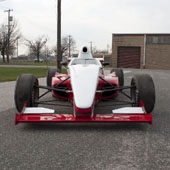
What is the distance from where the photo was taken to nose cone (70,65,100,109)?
4.50 meters

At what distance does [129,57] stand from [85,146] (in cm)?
4222

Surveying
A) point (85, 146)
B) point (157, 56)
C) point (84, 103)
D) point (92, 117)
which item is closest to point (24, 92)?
point (84, 103)

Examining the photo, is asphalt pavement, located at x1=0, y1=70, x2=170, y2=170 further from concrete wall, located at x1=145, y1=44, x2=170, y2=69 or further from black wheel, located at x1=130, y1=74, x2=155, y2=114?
concrete wall, located at x1=145, y1=44, x2=170, y2=69

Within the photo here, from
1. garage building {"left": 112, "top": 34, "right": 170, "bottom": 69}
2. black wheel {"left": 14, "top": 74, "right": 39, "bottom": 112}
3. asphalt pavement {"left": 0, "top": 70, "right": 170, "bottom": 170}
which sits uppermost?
garage building {"left": 112, "top": 34, "right": 170, "bottom": 69}

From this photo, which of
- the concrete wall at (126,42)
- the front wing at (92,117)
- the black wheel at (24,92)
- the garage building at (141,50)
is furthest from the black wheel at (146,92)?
the concrete wall at (126,42)

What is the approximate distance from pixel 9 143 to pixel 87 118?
1338mm

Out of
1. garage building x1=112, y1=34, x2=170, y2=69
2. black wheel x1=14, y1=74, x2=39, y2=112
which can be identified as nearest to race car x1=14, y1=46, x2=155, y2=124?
black wheel x1=14, y1=74, x2=39, y2=112

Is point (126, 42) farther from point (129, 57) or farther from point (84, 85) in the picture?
point (84, 85)

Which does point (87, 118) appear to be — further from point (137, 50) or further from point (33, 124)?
point (137, 50)

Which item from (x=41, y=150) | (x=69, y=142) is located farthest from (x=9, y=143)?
(x=69, y=142)

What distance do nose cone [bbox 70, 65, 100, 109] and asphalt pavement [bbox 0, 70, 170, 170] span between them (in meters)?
0.49

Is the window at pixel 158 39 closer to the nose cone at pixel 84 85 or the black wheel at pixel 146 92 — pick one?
the nose cone at pixel 84 85

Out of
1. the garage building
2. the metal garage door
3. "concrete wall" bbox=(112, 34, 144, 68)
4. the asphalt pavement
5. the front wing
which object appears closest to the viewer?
the asphalt pavement

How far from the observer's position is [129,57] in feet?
147
